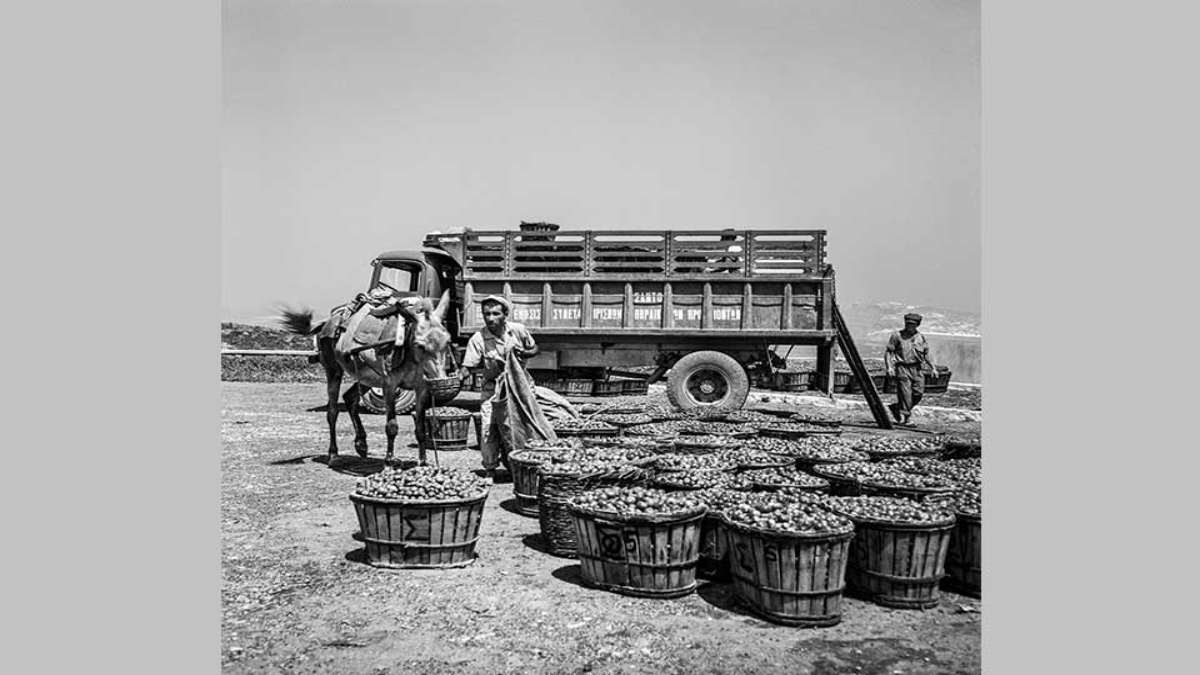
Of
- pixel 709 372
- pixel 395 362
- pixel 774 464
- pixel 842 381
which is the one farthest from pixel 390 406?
pixel 842 381

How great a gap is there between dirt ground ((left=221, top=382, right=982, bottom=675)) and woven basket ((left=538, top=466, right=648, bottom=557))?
0.42ft

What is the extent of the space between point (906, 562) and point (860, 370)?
29.6ft

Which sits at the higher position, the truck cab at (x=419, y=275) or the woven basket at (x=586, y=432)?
the truck cab at (x=419, y=275)

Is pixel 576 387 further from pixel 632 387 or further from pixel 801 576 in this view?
pixel 801 576

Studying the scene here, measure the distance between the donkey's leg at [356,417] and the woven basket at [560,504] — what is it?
13.9ft

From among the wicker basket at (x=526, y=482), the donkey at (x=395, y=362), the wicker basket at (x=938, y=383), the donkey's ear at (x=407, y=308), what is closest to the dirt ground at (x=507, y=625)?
the wicker basket at (x=526, y=482)

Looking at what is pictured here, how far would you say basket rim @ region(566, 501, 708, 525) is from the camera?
492 centimetres

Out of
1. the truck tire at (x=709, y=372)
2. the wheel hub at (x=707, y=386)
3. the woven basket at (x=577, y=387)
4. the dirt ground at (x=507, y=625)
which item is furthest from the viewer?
the woven basket at (x=577, y=387)

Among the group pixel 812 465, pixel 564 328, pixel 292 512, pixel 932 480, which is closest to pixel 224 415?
pixel 564 328

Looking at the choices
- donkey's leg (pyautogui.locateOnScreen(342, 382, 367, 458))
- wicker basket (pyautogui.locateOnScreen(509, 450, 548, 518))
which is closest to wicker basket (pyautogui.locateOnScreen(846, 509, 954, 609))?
wicker basket (pyautogui.locateOnScreen(509, 450, 548, 518))

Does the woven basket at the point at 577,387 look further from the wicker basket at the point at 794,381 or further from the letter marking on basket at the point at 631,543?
the letter marking on basket at the point at 631,543

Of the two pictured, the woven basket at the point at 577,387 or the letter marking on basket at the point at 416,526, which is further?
the woven basket at the point at 577,387

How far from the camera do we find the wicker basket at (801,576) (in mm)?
4551

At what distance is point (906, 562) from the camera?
4906mm
